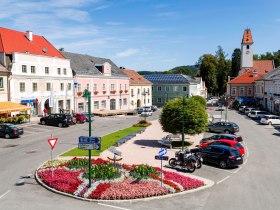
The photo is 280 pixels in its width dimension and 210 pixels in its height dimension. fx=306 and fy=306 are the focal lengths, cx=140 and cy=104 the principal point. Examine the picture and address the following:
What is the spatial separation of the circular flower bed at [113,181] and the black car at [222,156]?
4.29 metres

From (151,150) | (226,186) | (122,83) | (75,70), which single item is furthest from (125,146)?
(122,83)

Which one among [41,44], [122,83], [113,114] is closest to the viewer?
[41,44]

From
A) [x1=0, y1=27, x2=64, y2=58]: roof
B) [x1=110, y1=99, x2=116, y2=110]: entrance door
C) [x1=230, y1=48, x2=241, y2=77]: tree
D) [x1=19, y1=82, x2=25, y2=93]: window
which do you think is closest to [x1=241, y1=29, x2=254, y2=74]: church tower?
[x1=230, y1=48, x2=241, y2=77]: tree

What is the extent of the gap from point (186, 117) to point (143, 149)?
4.81m

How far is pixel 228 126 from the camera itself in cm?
3653

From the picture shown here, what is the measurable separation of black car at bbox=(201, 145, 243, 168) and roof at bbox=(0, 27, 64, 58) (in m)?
32.5

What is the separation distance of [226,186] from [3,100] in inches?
1291

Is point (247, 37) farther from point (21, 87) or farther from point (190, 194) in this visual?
point (190, 194)

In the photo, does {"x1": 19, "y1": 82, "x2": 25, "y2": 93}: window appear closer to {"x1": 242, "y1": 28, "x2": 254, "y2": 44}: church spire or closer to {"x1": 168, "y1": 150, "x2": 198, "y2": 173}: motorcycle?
{"x1": 168, "y1": 150, "x2": 198, "y2": 173}: motorcycle

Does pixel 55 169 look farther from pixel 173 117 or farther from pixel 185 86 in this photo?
pixel 185 86

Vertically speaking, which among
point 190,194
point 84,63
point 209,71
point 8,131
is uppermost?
point 209,71

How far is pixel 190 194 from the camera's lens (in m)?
15.8

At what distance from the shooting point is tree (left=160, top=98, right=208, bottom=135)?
27484 millimetres

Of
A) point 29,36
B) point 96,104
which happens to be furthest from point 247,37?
point 29,36
